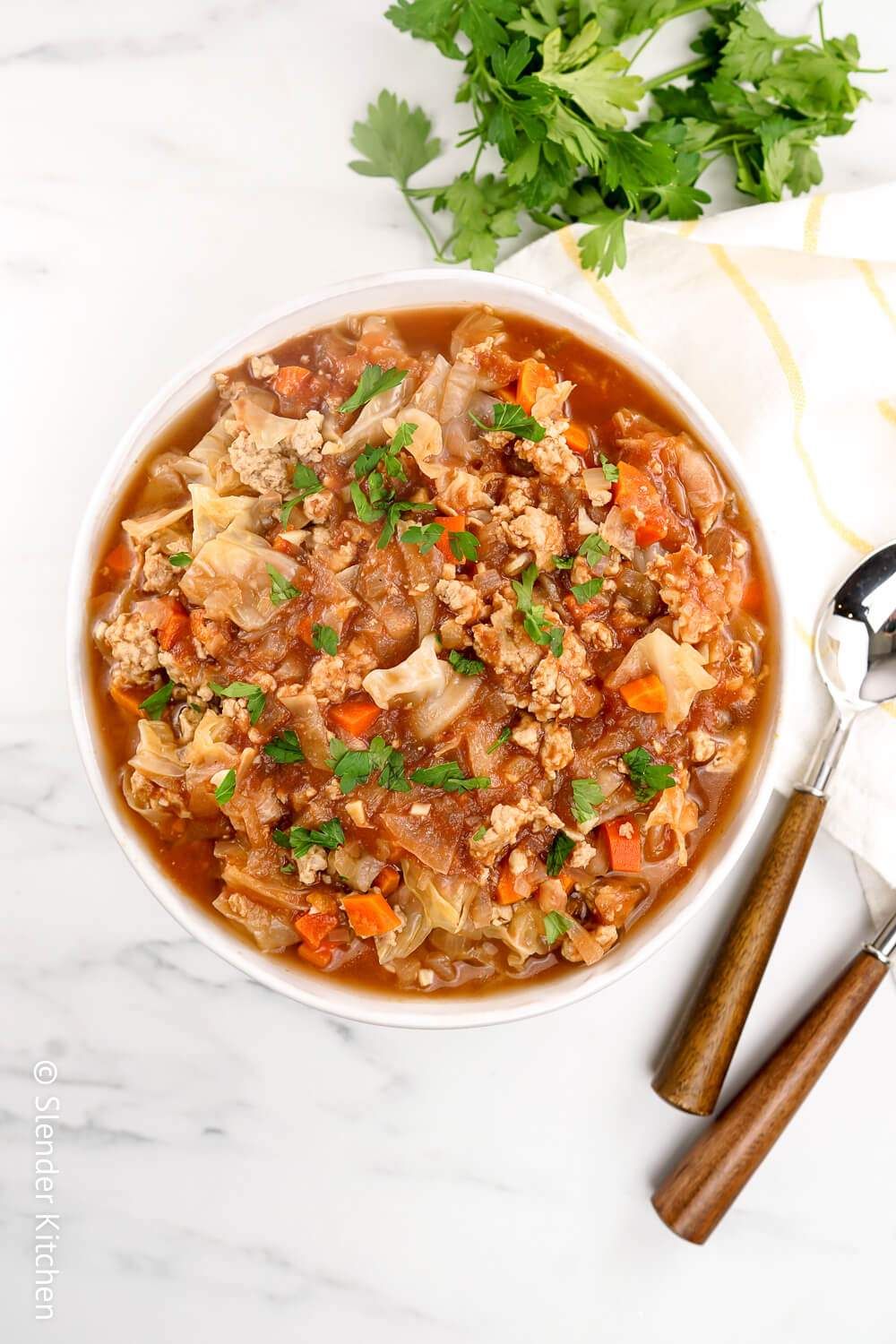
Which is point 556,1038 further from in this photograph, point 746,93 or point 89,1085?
point 746,93

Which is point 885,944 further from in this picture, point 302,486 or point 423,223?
point 423,223

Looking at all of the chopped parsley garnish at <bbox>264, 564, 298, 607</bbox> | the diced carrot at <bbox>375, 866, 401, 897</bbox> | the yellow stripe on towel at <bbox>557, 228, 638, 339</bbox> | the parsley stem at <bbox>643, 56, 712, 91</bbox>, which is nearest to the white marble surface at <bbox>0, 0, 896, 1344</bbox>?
the parsley stem at <bbox>643, 56, 712, 91</bbox>

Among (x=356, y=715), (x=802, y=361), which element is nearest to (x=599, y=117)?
(x=802, y=361)

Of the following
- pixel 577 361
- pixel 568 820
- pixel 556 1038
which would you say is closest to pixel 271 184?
pixel 577 361

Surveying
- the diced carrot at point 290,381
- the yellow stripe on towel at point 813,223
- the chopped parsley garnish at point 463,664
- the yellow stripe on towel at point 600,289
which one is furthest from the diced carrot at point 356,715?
the yellow stripe on towel at point 813,223

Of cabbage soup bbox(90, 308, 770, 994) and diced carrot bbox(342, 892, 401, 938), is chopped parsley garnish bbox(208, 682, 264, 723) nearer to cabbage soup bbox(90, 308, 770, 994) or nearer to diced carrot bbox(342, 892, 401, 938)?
cabbage soup bbox(90, 308, 770, 994)

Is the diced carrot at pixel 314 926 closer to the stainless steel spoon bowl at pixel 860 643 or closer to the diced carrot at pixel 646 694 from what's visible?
the diced carrot at pixel 646 694
